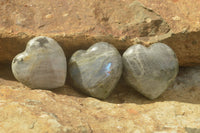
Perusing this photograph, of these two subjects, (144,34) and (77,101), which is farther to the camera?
(144,34)

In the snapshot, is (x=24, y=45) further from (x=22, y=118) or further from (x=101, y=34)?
(x=22, y=118)

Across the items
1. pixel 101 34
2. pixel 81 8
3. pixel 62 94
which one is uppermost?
pixel 81 8

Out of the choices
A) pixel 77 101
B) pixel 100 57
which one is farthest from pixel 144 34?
pixel 77 101

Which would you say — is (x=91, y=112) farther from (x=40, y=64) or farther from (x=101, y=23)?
(x=101, y=23)

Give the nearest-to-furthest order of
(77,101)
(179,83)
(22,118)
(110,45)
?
(22,118)
(77,101)
(110,45)
(179,83)

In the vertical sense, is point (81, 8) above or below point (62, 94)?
above

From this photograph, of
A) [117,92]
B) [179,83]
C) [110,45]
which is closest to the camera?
[110,45]

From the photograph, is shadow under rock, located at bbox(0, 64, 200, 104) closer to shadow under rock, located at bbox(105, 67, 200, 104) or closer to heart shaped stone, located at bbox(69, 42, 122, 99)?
shadow under rock, located at bbox(105, 67, 200, 104)
